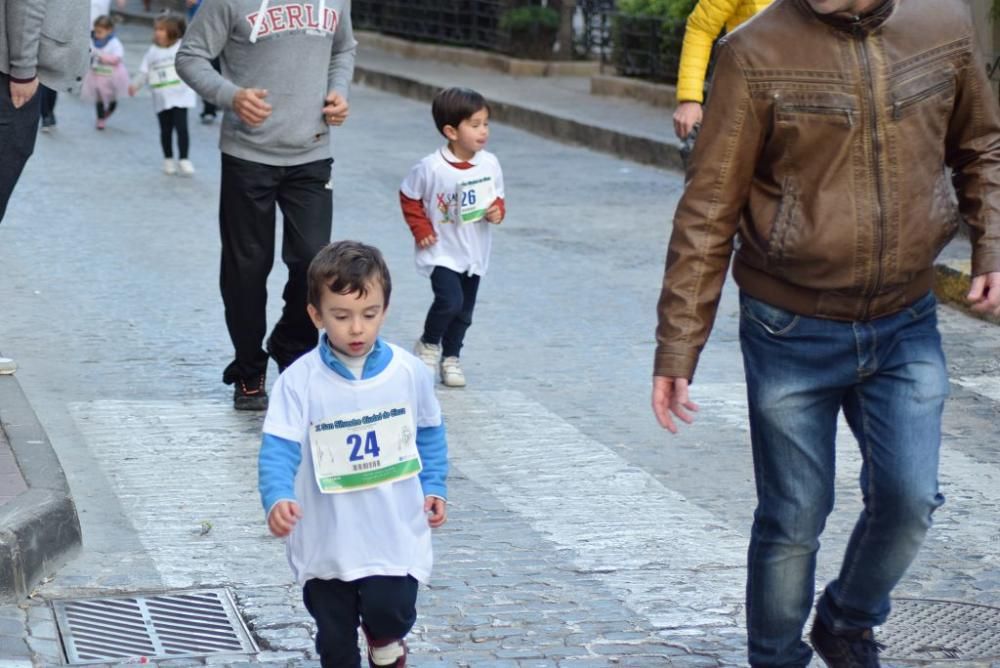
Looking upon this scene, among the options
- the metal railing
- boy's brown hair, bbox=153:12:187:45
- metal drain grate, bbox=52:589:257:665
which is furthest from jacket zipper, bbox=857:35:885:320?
the metal railing

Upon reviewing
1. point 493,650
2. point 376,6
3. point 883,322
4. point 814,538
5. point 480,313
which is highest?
point 883,322

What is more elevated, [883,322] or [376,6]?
[883,322]

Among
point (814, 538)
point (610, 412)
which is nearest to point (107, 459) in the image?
point (610, 412)

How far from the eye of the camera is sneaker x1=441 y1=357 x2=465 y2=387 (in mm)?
7785

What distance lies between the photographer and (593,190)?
14438 mm

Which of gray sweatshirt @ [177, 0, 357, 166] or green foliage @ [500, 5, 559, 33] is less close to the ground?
gray sweatshirt @ [177, 0, 357, 166]

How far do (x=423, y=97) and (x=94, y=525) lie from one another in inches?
660

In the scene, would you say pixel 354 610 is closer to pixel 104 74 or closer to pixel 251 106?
pixel 251 106

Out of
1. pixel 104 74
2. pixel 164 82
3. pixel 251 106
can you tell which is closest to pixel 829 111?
pixel 251 106

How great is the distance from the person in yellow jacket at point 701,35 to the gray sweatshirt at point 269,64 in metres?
1.43

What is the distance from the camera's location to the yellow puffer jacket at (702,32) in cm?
756

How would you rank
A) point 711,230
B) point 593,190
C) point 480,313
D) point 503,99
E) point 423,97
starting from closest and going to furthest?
point 711,230, point 480,313, point 593,190, point 503,99, point 423,97

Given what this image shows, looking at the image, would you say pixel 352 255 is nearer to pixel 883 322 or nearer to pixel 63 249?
pixel 883 322

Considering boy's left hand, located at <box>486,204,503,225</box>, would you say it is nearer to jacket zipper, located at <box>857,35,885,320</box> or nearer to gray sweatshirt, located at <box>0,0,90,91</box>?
gray sweatshirt, located at <box>0,0,90,91</box>
